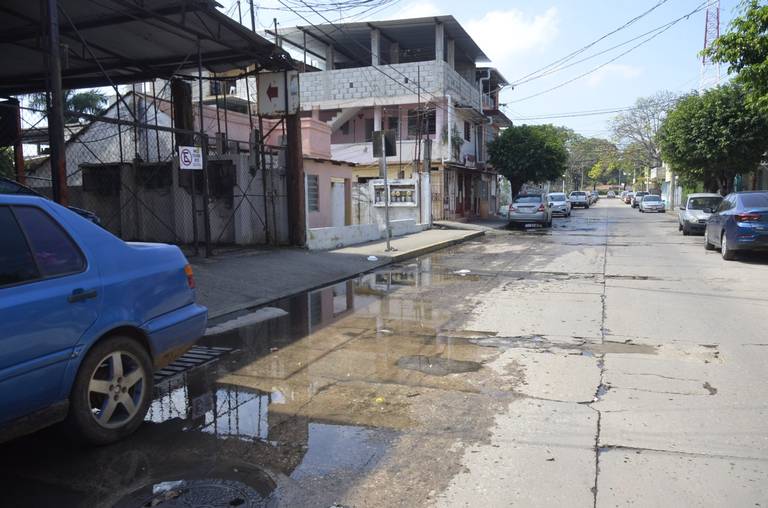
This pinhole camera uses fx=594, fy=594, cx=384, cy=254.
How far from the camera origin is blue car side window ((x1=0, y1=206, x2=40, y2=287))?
11.6 feet

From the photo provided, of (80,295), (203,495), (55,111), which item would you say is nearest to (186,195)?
(55,111)

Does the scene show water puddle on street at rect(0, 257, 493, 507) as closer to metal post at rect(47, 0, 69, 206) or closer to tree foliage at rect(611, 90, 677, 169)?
metal post at rect(47, 0, 69, 206)

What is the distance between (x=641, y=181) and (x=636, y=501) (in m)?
87.8

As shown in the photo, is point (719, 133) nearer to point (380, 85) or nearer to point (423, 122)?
point (423, 122)

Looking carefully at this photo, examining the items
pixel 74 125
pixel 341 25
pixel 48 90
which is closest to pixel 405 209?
pixel 341 25

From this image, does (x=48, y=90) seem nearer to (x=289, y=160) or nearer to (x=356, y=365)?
(x=356, y=365)

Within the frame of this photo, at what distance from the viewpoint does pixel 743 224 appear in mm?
13523

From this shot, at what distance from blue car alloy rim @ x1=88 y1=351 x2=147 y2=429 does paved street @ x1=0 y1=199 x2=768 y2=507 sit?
20 centimetres

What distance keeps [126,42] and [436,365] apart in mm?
11455

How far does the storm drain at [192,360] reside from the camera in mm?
5813

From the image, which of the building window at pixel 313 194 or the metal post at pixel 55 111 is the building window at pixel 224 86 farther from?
the metal post at pixel 55 111

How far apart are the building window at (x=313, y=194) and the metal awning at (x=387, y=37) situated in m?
10.4

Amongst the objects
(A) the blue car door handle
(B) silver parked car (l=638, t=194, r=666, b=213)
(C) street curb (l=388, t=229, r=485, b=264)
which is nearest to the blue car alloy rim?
(A) the blue car door handle

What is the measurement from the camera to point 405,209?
84.9 ft
